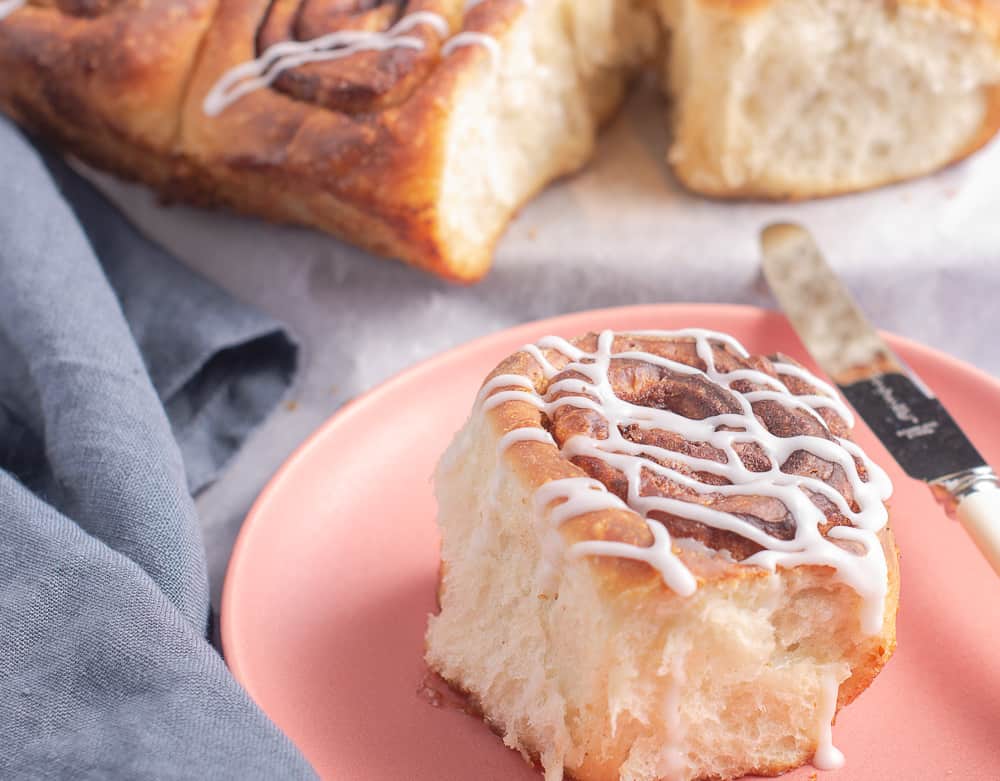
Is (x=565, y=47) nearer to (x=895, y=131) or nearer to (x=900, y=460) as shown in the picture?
(x=895, y=131)

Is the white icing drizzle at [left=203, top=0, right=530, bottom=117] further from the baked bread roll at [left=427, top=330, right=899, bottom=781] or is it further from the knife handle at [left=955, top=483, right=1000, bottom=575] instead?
the knife handle at [left=955, top=483, right=1000, bottom=575]

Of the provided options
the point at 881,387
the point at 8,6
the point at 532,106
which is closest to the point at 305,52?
the point at 532,106

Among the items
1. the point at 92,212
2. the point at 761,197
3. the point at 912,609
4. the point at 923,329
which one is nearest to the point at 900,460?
the point at 912,609

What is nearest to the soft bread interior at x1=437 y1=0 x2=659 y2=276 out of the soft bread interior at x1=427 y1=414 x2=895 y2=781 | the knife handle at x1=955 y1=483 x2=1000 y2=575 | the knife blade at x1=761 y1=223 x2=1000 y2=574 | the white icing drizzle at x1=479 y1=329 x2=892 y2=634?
the knife blade at x1=761 y1=223 x2=1000 y2=574

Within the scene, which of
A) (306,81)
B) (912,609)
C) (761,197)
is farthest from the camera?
(761,197)

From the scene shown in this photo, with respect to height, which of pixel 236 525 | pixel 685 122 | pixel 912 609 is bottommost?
pixel 236 525

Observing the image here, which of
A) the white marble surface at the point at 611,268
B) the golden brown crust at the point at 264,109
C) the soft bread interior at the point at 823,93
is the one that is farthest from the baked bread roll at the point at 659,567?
the soft bread interior at the point at 823,93

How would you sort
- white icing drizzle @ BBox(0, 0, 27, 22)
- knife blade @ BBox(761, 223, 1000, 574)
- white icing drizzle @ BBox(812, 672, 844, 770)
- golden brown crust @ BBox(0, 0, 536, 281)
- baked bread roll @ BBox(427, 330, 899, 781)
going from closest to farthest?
baked bread roll @ BBox(427, 330, 899, 781)
white icing drizzle @ BBox(812, 672, 844, 770)
knife blade @ BBox(761, 223, 1000, 574)
golden brown crust @ BBox(0, 0, 536, 281)
white icing drizzle @ BBox(0, 0, 27, 22)

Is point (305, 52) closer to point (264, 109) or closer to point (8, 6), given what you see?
point (264, 109)
